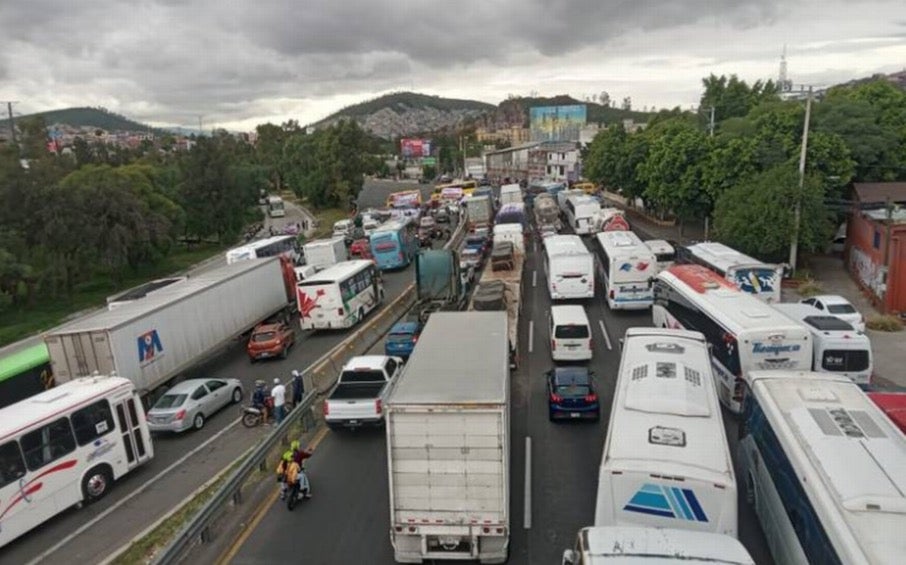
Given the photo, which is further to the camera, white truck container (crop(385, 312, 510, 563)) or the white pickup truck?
the white pickup truck

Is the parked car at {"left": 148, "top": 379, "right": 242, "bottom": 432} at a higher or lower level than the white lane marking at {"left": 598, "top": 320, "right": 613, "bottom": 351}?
higher

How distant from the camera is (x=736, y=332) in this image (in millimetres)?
16703

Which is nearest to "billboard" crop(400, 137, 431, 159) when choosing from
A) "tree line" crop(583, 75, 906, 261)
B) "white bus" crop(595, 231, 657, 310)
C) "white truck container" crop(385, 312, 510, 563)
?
"tree line" crop(583, 75, 906, 261)

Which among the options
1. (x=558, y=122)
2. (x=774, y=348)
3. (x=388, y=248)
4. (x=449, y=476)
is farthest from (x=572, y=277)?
(x=558, y=122)

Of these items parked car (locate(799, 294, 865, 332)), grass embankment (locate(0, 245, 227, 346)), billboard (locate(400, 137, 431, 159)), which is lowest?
grass embankment (locate(0, 245, 227, 346))

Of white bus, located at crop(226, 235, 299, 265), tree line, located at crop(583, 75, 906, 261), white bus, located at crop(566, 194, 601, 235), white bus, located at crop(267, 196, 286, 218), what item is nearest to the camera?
tree line, located at crop(583, 75, 906, 261)

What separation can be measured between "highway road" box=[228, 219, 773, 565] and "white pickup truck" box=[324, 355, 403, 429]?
61cm

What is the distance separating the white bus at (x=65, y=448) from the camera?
515 inches

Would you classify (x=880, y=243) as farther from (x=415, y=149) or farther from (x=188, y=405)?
(x=415, y=149)

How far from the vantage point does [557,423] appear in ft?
56.0

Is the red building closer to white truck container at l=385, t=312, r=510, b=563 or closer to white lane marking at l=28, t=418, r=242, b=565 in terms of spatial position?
white truck container at l=385, t=312, r=510, b=563

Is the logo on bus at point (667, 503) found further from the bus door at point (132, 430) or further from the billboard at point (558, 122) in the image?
the billboard at point (558, 122)

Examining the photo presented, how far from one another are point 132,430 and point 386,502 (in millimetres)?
7089

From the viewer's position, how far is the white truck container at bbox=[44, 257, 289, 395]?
64.0 ft
